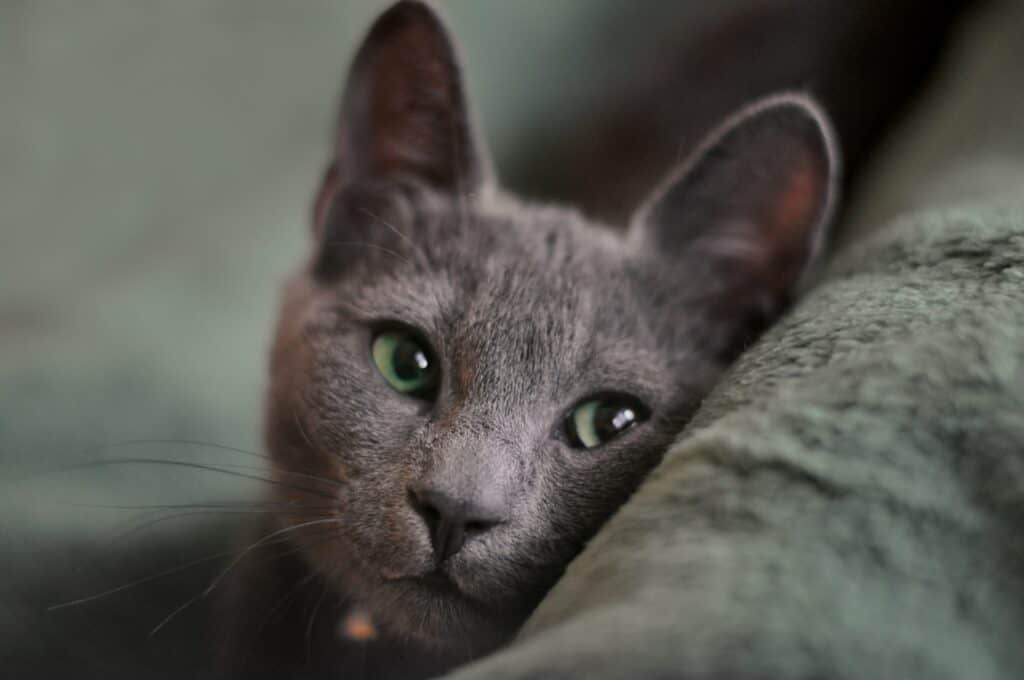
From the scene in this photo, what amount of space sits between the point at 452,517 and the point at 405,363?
25 cm

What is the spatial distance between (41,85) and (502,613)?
1771 millimetres

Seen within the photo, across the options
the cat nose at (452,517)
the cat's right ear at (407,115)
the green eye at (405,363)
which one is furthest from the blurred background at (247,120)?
the cat nose at (452,517)

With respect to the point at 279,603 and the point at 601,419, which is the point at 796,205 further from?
the point at 279,603

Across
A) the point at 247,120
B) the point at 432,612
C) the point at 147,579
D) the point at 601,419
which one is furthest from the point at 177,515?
the point at 247,120

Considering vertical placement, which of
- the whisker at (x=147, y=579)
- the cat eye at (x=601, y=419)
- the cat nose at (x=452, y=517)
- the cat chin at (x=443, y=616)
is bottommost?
the whisker at (x=147, y=579)

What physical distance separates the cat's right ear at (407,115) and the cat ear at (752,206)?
0.25 meters

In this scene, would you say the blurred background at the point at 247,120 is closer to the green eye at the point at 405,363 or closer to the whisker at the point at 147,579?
the whisker at the point at 147,579

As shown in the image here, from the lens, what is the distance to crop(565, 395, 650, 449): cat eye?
36.0 inches

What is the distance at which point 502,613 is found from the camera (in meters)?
0.82

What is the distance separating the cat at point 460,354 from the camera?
2.68ft

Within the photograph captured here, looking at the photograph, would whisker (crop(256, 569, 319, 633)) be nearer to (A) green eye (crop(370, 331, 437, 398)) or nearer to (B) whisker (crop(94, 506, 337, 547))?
(B) whisker (crop(94, 506, 337, 547))

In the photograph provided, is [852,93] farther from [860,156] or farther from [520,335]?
[520,335]

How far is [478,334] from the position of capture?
911 mm

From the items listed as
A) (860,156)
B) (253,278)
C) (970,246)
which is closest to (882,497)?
(970,246)
